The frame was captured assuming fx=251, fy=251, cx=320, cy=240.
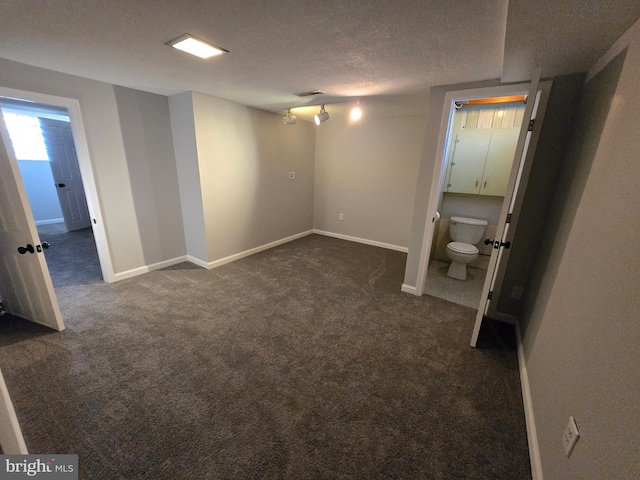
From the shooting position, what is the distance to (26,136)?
17.2 ft

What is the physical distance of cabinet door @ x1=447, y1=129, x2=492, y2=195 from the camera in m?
3.40

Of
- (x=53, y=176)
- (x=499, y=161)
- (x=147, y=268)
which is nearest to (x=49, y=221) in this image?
(x=53, y=176)

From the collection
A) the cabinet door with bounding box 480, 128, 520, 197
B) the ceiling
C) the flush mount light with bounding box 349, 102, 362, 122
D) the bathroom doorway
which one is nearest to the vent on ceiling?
the ceiling

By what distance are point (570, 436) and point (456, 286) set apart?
237 centimetres

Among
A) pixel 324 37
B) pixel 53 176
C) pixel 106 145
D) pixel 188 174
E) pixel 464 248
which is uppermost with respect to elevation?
pixel 324 37

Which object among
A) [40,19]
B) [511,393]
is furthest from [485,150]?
[40,19]

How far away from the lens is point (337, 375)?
1.80 meters

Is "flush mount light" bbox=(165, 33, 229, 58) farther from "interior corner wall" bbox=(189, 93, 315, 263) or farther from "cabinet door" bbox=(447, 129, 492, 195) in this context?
"cabinet door" bbox=(447, 129, 492, 195)

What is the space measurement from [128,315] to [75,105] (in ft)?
7.12

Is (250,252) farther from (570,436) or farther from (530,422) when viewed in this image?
(570,436)

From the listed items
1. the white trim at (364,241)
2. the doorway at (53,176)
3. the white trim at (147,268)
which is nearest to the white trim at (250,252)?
the white trim at (364,241)

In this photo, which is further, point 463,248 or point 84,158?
point 463,248

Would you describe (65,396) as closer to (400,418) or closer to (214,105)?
(400,418)

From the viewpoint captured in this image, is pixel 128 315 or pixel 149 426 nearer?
pixel 149 426
